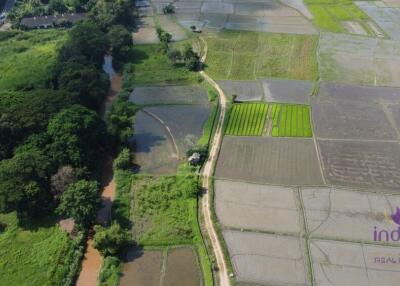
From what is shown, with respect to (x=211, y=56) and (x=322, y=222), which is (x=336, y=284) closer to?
(x=322, y=222)

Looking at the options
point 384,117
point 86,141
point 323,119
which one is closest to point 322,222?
point 323,119

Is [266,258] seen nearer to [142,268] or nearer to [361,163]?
[142,268]

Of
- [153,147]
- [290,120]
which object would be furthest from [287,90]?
[153,147]

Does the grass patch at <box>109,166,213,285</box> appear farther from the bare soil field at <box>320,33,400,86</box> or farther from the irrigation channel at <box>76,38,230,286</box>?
the bare soil field at <box>320,33,400,86</box>

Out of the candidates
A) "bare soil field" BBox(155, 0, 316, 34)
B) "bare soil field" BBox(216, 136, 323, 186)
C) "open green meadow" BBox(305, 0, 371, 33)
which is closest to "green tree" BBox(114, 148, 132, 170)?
"bare soil field" BBox(216, 136, 323, 186)

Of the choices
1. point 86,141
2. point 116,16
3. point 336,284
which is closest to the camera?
point 336,284

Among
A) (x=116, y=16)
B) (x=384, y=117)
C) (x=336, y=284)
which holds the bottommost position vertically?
(x=336, y=284)
